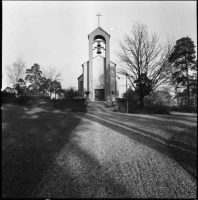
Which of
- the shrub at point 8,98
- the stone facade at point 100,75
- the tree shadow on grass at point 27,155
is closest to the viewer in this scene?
the tree shadow on grass at point 27,155

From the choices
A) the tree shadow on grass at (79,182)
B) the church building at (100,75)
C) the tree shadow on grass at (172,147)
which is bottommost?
the tree shadow on grass at (79,182)

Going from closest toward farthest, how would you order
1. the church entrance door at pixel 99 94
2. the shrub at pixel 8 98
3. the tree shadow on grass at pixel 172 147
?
the tree shadow on grass at pixel 172 147, the shrub at pixel 8 98, the church entrance door at pixel 99 94

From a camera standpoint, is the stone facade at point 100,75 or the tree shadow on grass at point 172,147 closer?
the tree shadow on grass at point 172,147

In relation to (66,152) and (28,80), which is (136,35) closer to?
(66,152)

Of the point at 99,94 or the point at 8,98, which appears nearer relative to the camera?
the point at 8,98

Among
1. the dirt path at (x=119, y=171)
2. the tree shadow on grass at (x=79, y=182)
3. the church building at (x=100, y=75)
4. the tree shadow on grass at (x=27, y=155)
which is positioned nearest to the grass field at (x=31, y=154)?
the tree shadow on grass at (x=27, y=155)

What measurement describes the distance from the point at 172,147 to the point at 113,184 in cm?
280

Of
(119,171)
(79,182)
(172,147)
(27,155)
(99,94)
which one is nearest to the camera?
(79,182)

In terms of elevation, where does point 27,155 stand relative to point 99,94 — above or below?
below

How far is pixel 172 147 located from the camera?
12.6 feet

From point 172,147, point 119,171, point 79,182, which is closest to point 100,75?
point 172,147

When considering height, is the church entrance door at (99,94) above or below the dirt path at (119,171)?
above

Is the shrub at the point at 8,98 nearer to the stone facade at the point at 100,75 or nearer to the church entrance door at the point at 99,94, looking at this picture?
the stone facade at the point at 100,75

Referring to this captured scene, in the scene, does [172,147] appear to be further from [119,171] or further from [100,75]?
[100,75]
